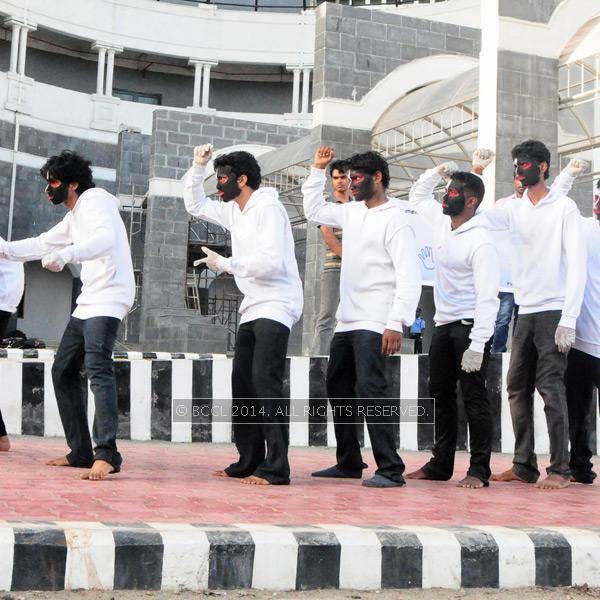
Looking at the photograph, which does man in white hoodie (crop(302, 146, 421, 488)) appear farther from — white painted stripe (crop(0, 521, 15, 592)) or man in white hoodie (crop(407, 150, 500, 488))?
white painted stripe (crop(0, 521, 15, 592))

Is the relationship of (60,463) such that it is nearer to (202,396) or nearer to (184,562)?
(184,562)

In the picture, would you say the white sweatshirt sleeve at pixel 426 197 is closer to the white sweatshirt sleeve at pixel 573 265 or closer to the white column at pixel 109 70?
the white sweatshirt sleeve at pixel 573 265

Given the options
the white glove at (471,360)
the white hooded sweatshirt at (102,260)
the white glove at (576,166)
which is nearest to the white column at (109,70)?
the white glove at (576,166)

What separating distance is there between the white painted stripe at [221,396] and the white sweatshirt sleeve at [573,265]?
3.87 metres

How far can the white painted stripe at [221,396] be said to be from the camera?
9.40 m

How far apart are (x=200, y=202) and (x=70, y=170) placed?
2.61 feet

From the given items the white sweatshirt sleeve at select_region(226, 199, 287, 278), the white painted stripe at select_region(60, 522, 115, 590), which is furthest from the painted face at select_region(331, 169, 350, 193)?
the white painted stripe at select_region(60, 522, 115, 590)

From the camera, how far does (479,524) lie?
4.57m

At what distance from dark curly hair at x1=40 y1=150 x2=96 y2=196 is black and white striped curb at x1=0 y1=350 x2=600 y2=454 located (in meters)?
3.23

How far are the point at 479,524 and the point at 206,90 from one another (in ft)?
121

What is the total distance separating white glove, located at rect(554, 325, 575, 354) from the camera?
6168 millimetres

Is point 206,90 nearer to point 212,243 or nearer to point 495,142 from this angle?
point 212,243

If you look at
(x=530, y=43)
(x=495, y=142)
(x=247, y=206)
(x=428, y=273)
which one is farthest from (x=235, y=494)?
(x=428, y=273)

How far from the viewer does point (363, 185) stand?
6.21 m
